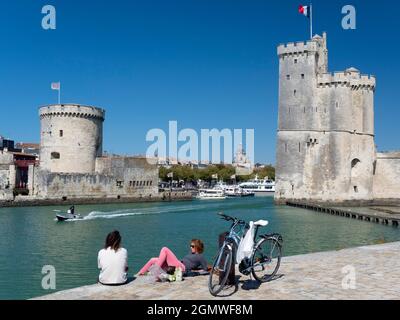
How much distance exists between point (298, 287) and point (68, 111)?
4774cm

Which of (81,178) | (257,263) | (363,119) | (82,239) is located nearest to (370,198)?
(363,119)

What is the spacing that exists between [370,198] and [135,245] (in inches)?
1418

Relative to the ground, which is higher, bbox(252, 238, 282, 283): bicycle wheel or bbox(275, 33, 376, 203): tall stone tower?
bbox(275, 33, 376, 203): tall stone tower

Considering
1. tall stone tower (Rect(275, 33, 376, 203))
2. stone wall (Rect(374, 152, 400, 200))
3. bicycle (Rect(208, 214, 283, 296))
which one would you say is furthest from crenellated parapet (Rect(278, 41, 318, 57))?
bicycle (Rect(208, 214, 283, 296))

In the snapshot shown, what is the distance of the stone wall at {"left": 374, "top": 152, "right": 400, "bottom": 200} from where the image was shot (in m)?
49.1

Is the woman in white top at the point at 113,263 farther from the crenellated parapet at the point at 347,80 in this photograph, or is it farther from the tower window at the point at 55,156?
the tower window at the point at 55,156

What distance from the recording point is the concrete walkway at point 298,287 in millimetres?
6898

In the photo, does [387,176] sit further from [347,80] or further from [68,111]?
[68,111]

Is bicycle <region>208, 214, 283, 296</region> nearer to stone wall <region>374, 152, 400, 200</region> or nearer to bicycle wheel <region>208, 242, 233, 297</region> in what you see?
bicycle wheel <region>208, 242, 233, 297</region>

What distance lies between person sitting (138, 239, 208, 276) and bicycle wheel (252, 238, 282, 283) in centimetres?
99

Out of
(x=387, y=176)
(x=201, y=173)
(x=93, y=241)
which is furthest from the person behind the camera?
(x=201, y=173)

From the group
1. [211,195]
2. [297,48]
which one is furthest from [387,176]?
[211,195]

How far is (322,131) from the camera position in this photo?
4762cm
